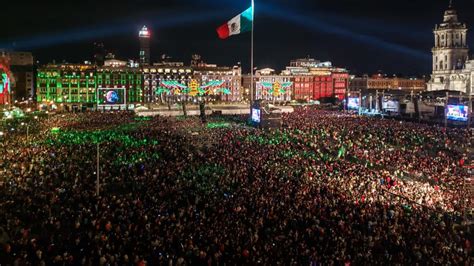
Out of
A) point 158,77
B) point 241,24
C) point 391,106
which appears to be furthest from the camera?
point 158,77

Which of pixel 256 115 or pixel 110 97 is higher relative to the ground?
pixel 110 97

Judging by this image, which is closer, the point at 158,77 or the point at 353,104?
the point at 353,104

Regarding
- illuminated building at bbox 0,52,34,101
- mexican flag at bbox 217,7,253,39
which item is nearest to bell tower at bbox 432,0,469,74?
mexican flag at bbox 217,7,253,39

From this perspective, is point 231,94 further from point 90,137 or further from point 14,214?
point 14,214

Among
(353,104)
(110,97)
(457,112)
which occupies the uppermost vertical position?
(110,97)

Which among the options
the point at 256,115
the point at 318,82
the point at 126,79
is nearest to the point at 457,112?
the point at 256,115

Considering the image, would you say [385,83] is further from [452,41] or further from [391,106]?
[391,106]

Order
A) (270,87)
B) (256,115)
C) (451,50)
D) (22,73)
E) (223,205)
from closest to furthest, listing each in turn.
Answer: (223,205) < (256,115) < (451,50) < (22,73) < (270,87)
